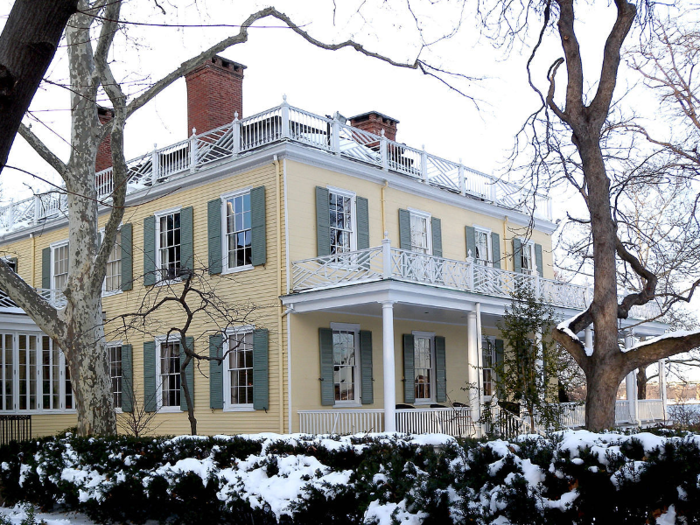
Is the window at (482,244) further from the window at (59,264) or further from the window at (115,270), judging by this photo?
the window at (59,264)

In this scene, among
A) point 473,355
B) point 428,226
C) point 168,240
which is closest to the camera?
point 473,355

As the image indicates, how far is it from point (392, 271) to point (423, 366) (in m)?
4.51

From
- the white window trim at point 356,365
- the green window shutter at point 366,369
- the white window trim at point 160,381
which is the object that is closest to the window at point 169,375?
the white window trim at point 160,381

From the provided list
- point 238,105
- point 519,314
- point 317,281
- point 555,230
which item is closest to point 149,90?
point 317,281

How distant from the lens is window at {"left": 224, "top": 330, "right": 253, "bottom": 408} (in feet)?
54.2

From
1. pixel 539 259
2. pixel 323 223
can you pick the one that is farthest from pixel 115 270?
pixel 539 259

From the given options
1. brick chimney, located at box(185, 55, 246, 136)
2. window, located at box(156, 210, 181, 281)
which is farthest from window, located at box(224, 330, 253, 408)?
brick chimney, located at box(185, 55, 246, 136)

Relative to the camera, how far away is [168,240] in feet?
61.6

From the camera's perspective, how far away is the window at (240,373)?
1653cm

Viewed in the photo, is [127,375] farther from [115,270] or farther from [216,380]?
[216,380]

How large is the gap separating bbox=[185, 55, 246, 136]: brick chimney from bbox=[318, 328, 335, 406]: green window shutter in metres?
6.12

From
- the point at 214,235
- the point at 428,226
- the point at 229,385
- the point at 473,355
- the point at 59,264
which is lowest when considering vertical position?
the point at 229,385

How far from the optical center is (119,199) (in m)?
12.0

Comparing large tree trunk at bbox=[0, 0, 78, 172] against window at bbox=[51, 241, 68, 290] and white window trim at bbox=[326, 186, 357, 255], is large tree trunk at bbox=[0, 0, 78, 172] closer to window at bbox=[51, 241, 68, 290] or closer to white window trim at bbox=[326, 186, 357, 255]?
white window trim at bbox=[326, 186, 357, 255]
